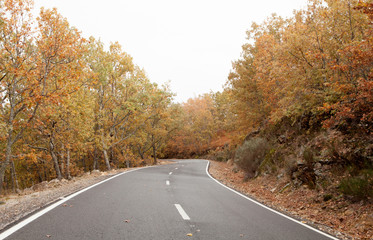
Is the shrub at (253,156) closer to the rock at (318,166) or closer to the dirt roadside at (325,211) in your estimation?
the dirt roadside at (325,211)

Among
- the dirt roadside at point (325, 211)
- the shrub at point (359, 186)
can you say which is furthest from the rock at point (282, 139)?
the shrub at point (359, 186)

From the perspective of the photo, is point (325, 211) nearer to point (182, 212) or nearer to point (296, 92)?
point (182, 212)

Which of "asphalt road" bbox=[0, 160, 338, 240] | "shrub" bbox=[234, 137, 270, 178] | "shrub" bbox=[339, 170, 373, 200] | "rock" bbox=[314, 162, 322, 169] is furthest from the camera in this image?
"shrub" bbox=[234, 137, 270, 178]

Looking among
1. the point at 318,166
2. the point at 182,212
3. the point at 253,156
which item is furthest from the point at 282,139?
the point at 182,212

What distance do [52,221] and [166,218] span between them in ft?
7.81

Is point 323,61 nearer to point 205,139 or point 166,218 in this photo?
point 166,218

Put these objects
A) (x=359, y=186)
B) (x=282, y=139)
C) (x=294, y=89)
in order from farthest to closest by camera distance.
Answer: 1. (x=282, y=139)
2. (x=294, y=89)
3. (x=359, y=186)

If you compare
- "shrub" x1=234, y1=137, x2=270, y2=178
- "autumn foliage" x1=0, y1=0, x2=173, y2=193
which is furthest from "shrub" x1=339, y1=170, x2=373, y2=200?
"autumn foliage" x1=0, y1=0, x2=173, y2=193

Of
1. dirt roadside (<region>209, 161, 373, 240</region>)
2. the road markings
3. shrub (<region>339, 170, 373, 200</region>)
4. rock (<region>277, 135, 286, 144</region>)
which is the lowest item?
dirt roadside (<region>209, 161, 373, 240</region>)

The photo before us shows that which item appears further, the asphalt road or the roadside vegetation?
the roadside vegetation

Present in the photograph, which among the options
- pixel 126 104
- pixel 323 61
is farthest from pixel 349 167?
pixel 126 104

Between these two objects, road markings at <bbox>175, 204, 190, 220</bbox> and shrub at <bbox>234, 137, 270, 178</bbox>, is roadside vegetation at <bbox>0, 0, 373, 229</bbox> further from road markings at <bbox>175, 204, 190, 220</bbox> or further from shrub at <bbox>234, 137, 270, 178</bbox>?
road markings at <bbox>175, 204, 190, 220</bbox>

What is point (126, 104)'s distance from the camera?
2323 cm

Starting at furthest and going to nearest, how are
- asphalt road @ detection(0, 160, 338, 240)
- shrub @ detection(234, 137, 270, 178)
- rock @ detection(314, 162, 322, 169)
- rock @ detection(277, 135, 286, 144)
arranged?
shrub @ detection(234, 137, 270, 178) < rock @ detection(277, 135, 286, 144) < rock @ detection(314, 162, 322, 169) < asphalt road @ detection(0, 160, 338, 240)
